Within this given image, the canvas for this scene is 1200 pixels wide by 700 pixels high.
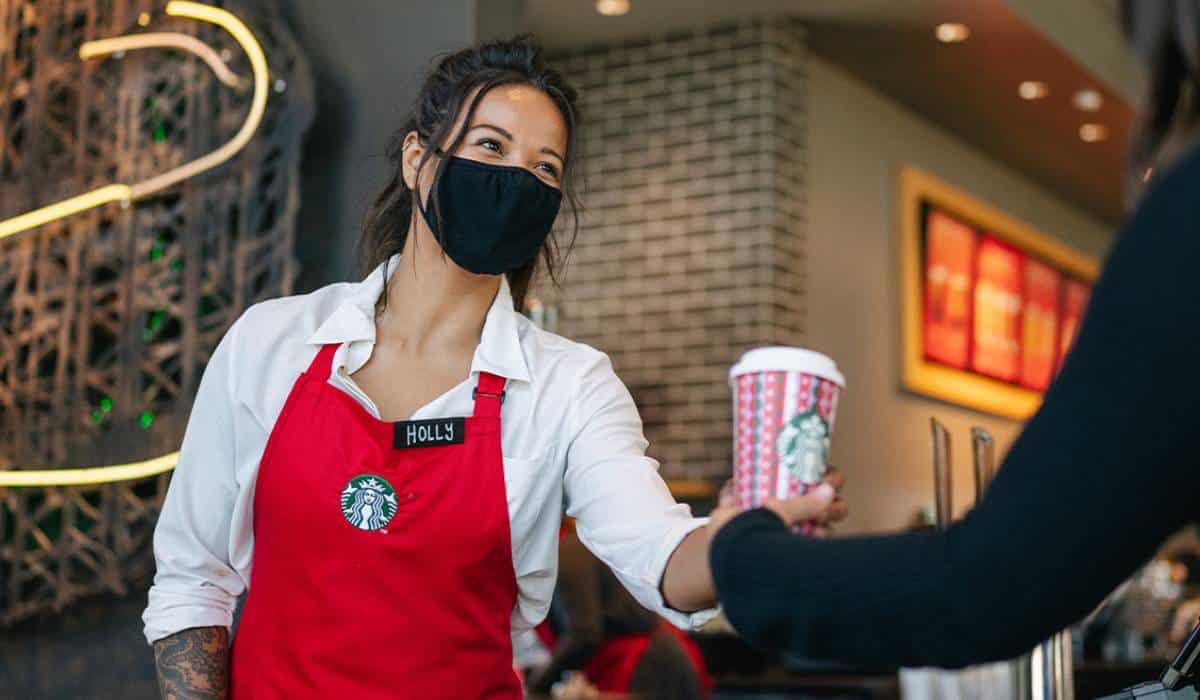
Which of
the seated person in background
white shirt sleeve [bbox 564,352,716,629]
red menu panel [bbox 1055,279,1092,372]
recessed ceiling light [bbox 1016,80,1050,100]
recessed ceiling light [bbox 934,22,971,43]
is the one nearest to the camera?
white shirt sleeve [bbox 564,352,716,629]

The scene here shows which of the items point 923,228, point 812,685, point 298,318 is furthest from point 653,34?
point 298,318

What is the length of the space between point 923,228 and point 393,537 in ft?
17.9

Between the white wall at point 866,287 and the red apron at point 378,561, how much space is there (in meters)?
4.37

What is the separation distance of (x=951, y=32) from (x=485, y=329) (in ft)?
14.9

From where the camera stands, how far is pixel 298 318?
1.70 m

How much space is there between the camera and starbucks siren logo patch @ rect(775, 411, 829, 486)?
1.16m

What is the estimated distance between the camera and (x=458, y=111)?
5.38ft

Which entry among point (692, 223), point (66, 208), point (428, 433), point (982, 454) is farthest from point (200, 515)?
point (692, 223)

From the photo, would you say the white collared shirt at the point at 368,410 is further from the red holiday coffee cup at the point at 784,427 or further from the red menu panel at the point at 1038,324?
the red menu panel at the point at 1038,324

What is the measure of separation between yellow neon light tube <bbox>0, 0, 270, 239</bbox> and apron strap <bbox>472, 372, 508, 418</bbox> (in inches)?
46.4

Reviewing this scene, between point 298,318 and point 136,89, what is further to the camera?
point 136,89

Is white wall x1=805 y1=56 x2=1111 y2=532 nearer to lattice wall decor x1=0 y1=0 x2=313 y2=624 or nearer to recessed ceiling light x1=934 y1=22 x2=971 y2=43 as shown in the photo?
recessed ceiling light x1=934 y1=22 x2=971 y2=43

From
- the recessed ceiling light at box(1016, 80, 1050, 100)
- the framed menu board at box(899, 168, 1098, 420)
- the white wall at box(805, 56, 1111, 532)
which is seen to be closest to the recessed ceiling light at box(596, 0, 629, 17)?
the white wall at box(805, 56, 1111, 532)

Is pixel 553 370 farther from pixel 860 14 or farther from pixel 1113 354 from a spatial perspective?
pixel 860 14
